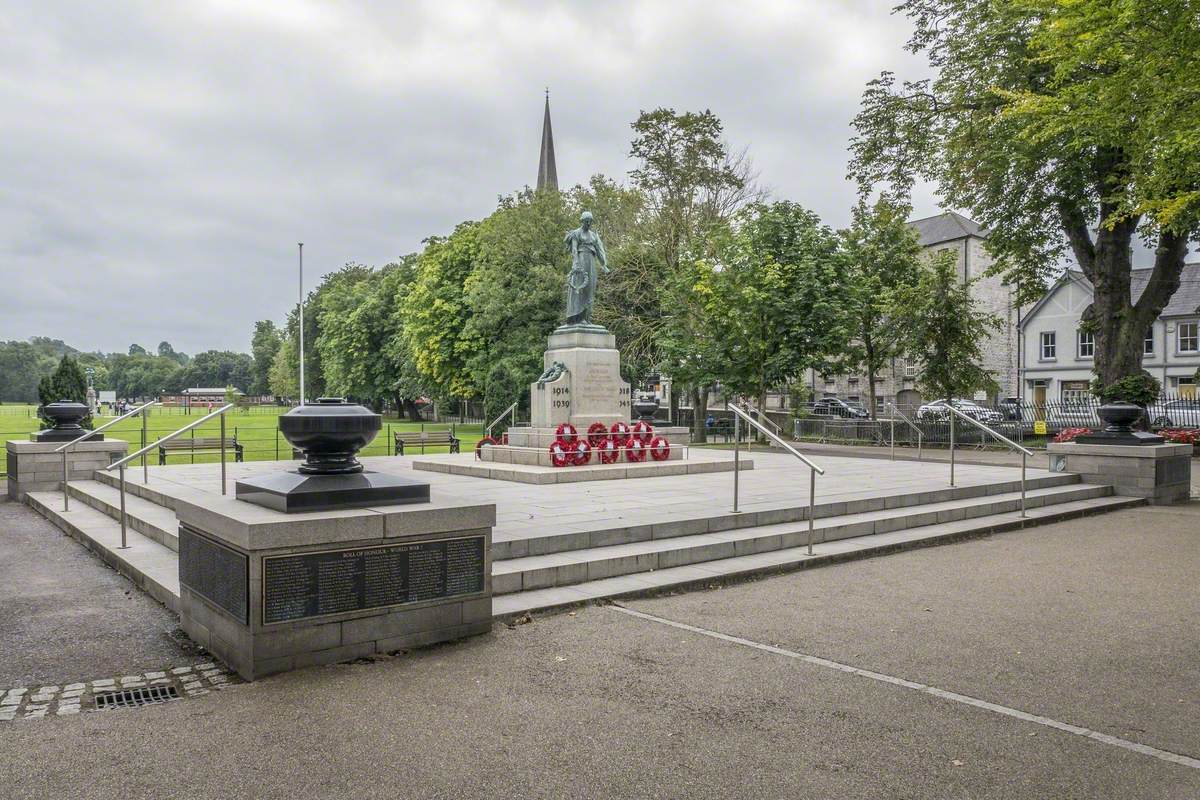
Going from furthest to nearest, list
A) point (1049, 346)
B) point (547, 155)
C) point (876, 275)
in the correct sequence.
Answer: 1. point (547, 155)
2. point (1049, 346)
3. point (876, 275)

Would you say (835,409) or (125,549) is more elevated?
(835,409)

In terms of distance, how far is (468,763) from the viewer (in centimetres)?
353

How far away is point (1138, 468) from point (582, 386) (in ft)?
32.0

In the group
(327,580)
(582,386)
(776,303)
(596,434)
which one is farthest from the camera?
(776,303)

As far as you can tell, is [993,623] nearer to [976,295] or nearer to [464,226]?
[464,226]

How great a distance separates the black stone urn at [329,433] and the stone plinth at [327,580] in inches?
17.6

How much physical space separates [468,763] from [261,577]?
1752 mm

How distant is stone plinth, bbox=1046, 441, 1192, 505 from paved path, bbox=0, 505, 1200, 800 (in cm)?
821

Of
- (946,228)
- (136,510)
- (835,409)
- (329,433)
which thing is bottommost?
(136,510)

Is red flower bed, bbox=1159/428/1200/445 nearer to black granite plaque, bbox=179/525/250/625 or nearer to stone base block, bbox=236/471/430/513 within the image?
stone base block, bbox=236/471/430/513

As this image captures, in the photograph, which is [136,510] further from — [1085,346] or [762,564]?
[1085,346]

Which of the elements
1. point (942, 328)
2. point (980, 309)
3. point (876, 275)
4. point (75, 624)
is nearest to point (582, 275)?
point (75, 624)

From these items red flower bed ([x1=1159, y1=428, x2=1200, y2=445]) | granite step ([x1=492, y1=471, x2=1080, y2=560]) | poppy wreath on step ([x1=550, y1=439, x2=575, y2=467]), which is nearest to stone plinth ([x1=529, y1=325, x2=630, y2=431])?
poppy wreath on step ([x1=550, y1=439, x2=575, y2=467])

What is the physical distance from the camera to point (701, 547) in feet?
25.5
